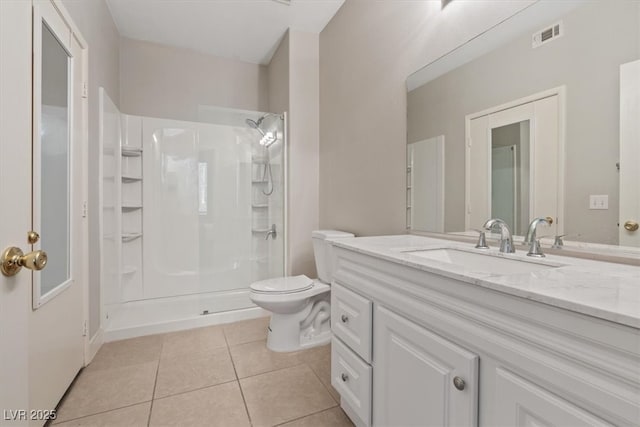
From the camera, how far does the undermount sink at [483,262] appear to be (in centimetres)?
99

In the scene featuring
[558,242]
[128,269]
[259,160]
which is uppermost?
[259,160]

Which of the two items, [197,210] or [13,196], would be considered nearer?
[13,196]

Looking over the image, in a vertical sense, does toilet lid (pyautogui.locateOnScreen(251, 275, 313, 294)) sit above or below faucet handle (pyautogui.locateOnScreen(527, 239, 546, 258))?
below

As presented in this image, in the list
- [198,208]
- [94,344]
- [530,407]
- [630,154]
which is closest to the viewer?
[530,407]

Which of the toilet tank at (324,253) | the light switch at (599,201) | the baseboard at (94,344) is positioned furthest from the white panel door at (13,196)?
the light switch at (599,201)

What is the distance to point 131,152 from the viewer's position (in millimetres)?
2820

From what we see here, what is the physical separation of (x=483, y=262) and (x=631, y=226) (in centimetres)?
43

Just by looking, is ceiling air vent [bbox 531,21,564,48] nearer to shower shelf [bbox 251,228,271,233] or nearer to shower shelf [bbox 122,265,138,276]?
shower shelf [bbox 251,228,271,233]

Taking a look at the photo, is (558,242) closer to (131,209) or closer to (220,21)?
(220,21)

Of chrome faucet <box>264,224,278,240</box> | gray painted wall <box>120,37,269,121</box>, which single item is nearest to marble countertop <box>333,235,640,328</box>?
chrome faucet <box>264,224,278,240</box>

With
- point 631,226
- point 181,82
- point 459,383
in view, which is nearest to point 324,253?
point 459,383

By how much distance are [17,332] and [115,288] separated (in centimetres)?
194

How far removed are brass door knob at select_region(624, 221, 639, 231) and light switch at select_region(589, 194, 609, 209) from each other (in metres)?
0.07

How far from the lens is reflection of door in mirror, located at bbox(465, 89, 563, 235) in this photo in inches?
41.8
